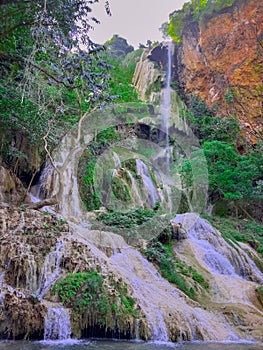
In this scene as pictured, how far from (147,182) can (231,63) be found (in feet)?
41.1

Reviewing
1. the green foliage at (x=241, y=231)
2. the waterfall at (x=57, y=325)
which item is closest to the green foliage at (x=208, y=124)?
the green foliage at (x=241, y=231)

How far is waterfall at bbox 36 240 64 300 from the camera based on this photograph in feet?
19.7

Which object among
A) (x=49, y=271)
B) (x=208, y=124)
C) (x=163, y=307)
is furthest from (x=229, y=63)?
(x=49, y=271)

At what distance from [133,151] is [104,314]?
13.1 m

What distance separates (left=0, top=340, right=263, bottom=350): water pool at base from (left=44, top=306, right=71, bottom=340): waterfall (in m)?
0.20

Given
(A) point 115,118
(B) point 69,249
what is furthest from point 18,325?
(A) point 115,118

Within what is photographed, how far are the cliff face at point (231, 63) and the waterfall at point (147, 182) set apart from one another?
351 inches

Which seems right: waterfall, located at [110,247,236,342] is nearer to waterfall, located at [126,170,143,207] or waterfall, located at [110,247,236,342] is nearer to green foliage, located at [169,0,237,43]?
waterfall, located at [126,170,143,207]

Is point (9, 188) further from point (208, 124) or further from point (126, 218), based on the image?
point (208, 124)

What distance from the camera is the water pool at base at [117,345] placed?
4.69 meters

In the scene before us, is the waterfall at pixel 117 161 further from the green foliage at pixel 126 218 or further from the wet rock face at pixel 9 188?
the wet rock face at pixel 9 188

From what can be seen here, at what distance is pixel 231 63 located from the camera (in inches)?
910

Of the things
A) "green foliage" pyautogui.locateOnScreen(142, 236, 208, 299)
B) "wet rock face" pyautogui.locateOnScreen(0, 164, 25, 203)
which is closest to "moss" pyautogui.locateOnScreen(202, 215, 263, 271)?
"green foliage" pyautogui.locateOnScreen(142, 236, 208, 299)

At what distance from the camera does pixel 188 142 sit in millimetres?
22047
